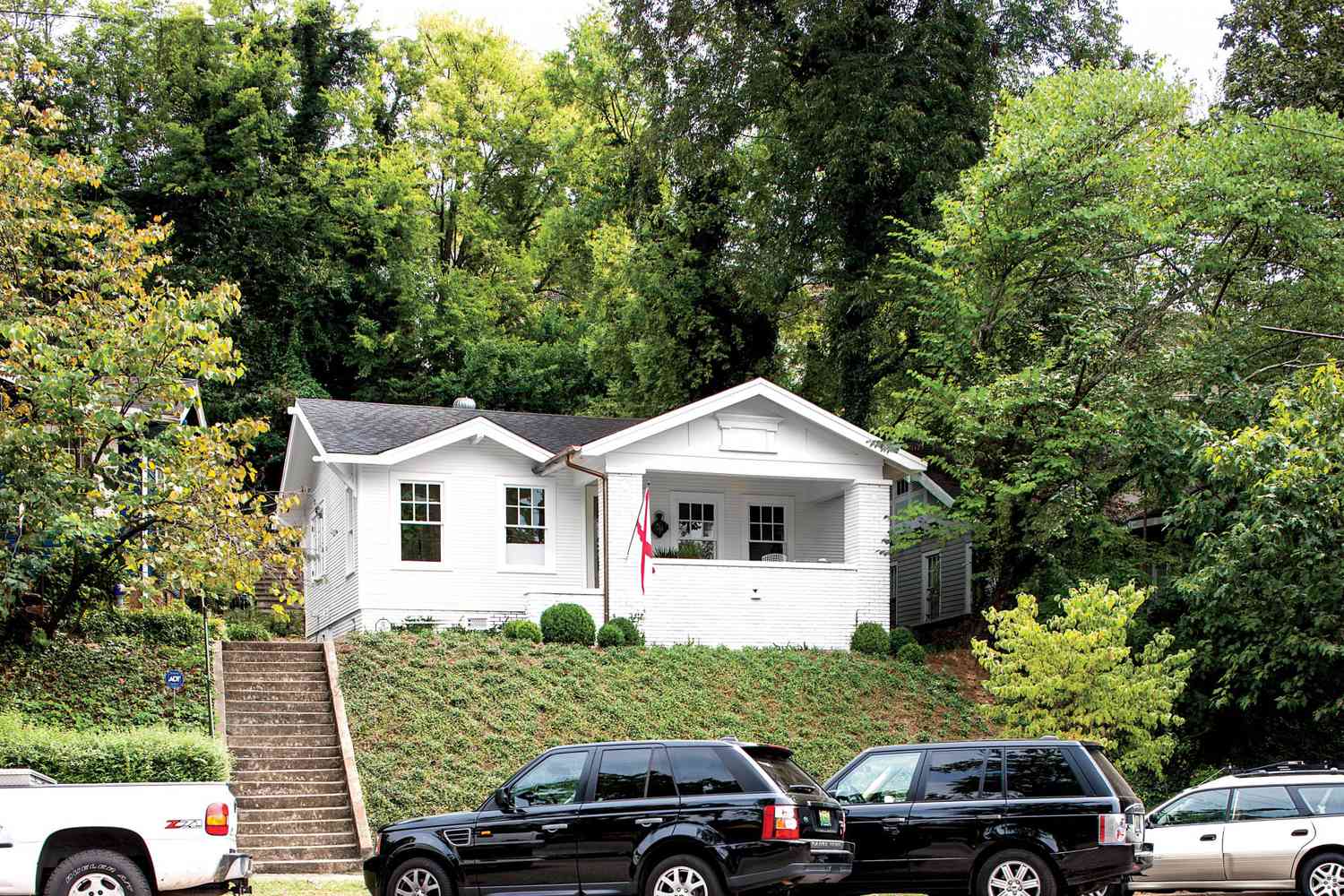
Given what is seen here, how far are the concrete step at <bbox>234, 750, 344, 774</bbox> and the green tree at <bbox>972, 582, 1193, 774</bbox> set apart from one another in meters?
9.24

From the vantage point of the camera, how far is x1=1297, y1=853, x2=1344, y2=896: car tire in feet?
50.6

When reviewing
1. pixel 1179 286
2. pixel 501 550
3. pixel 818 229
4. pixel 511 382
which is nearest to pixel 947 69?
pixel 818 229

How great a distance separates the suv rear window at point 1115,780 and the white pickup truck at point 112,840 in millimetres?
7832

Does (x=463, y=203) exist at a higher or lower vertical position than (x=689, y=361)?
higher

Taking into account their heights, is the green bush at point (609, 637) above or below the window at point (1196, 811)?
above

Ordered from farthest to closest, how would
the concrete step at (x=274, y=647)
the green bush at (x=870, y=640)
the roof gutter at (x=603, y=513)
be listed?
the green bush at (x=870, y=640)
the roof gutter at (x=603, y=513)
the concrete step at (x=274, y=647)

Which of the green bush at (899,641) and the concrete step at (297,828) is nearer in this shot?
the concrete step at (297,828)

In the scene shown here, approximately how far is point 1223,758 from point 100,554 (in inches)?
699

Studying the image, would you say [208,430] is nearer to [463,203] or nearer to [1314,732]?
[1314,732]

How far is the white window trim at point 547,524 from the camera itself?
29016 millimetres

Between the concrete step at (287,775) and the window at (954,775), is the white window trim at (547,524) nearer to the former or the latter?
the concrete step at (287,775)

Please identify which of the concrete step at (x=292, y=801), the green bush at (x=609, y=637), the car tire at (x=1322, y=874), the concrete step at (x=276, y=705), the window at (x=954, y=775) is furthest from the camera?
the green bush at (x=609, y=637)

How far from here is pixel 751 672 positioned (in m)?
26.5

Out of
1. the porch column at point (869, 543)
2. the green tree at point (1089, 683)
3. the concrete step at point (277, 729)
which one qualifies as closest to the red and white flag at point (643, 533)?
the porch column at point (869, 543)
